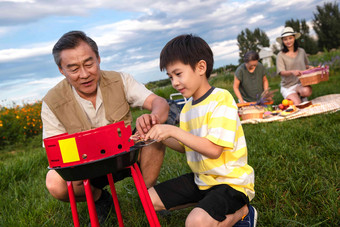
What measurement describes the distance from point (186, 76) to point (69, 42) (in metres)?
0.83

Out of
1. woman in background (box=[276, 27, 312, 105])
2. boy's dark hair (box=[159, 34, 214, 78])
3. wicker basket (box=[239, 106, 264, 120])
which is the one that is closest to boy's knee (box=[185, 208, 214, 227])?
boy's dark hair (box=[159, 34, 214, 78])

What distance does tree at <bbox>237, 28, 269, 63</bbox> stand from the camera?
39.8 metres

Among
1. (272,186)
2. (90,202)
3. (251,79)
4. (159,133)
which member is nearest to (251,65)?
(251,79)

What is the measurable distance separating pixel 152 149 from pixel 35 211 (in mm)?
1071

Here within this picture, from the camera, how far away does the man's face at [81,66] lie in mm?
1897

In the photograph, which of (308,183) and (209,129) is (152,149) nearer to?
(209,129)

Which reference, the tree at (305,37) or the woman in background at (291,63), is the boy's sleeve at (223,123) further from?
the tree at (305,37)

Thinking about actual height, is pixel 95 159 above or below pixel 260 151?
above

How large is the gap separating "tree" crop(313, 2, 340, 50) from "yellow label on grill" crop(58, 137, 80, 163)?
3024cm

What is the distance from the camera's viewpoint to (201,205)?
151 cm

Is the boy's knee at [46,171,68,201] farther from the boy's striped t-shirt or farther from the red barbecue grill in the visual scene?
the boy's striped t-shirt

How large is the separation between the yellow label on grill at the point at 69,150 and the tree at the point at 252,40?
40364 millimetres

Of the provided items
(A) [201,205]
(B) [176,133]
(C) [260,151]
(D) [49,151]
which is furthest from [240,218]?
(C) [260,151]

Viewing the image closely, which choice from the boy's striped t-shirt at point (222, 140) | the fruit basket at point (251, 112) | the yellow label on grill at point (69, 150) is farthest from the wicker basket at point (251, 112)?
the yellow label on grill at point (69, 150)
